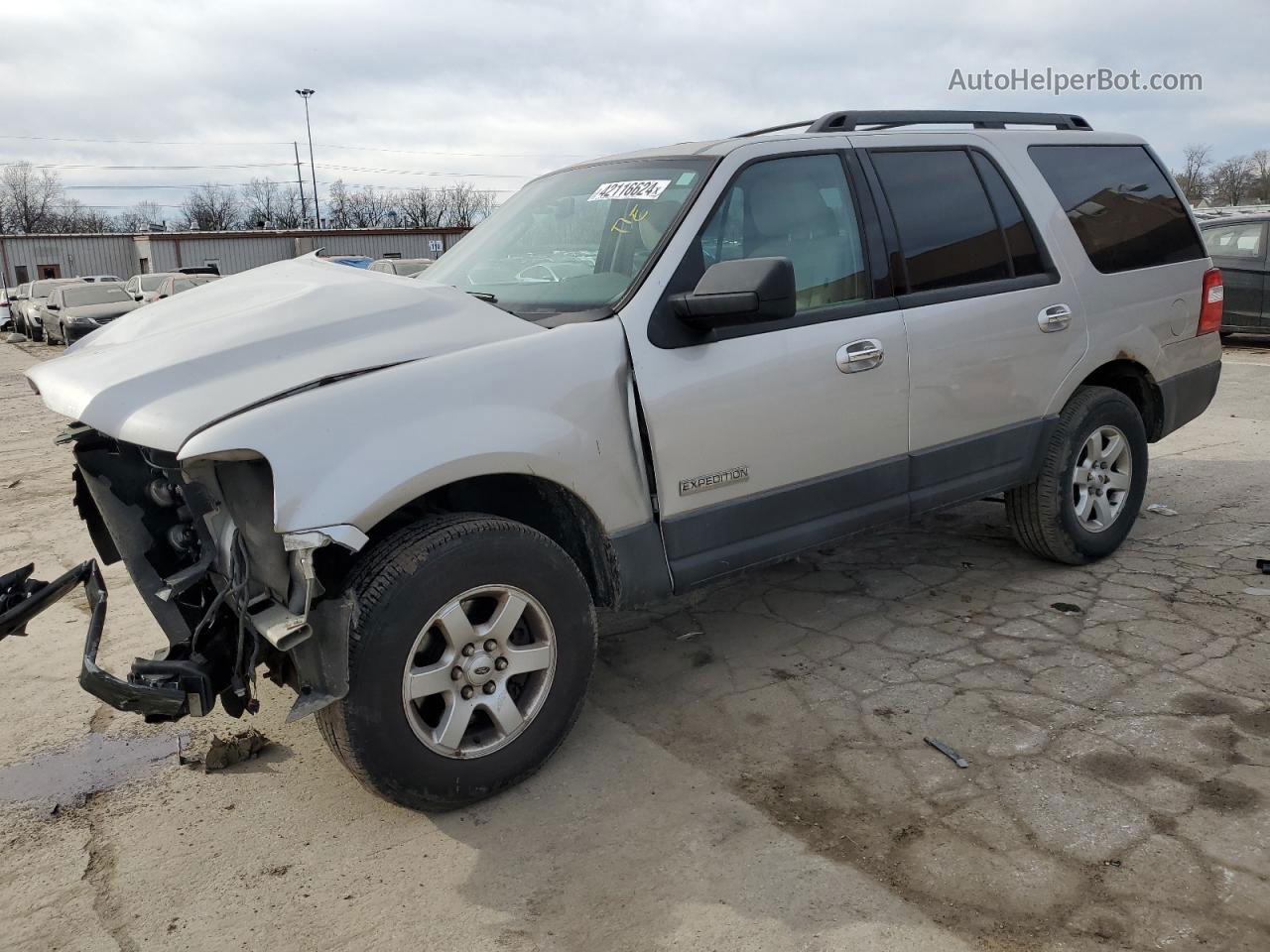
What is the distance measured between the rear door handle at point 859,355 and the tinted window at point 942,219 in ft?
1.18

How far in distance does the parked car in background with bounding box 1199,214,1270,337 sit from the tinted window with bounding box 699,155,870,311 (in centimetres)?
991

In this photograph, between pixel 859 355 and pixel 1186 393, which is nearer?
pixel 859 355

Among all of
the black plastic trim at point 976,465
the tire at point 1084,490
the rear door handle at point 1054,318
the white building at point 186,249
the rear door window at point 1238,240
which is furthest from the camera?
the white building at point 186,249

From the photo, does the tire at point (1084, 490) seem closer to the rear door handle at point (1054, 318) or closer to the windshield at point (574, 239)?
the rear door handle at point (1054, 318)

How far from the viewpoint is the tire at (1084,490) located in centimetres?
464

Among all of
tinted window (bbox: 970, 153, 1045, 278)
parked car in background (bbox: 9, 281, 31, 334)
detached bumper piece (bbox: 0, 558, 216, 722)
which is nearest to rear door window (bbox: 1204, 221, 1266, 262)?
tinted window (bbox: 970, 153, 1045, 278)

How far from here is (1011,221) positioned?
443 centimetres

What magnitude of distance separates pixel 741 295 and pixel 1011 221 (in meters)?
1.90

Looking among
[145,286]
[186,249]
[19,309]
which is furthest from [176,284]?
[186,249]

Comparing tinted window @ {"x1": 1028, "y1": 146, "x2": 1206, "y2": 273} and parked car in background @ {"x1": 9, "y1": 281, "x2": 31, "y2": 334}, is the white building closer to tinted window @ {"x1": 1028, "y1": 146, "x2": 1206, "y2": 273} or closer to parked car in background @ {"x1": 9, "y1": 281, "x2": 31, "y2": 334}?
parked car in background @ {"x1": 9, "y1": 281, "x2": 31, "y2": 334}

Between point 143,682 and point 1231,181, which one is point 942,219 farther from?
point 1231,181

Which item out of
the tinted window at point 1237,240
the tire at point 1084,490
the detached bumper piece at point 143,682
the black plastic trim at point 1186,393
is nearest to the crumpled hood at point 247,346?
the detached bumper piece at point 143,682

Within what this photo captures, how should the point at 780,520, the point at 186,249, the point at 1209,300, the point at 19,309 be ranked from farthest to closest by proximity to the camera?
the point at 186,249 < the point at 19,309 < the point at 1209,300 < the point at 780,520

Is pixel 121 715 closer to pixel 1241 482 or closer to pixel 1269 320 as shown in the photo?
pixel 1241 482
